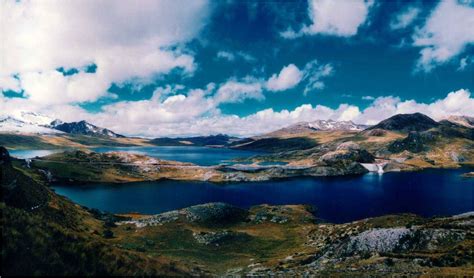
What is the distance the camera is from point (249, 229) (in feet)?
400

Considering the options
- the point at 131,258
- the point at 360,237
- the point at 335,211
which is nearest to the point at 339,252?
the point at 360,237

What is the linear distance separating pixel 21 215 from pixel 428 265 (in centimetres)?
4966

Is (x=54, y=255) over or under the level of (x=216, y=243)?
over

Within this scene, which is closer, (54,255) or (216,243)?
(54,255)

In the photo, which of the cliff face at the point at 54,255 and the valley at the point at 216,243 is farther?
the valley at the point at 216,243

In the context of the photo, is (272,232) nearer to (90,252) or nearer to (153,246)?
(153,246)

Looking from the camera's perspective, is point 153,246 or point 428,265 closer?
point 428,265

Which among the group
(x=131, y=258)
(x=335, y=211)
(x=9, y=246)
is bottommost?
(x=335, y=211)

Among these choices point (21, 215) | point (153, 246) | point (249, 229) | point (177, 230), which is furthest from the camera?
point (249, 229)

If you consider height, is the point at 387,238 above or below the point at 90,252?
below

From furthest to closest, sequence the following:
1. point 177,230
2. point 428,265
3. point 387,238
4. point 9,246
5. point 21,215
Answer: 1. point 177,230
2. point 387,238
3. point 428,265
4. point 21,215
5. point 9,246

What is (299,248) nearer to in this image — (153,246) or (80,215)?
(153,246)

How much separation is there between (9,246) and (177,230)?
8999 centimetres

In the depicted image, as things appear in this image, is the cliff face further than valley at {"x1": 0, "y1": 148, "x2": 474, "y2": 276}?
No
